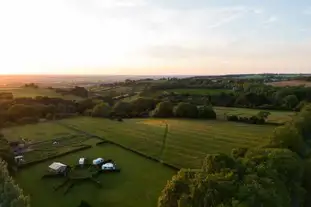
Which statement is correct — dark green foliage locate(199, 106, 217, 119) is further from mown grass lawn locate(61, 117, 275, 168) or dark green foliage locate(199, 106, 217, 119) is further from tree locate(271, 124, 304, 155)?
tree locate(271, 124, 304, 155)

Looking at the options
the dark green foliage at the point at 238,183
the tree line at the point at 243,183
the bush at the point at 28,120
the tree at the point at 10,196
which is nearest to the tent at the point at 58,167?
the tree at the point at 10,196

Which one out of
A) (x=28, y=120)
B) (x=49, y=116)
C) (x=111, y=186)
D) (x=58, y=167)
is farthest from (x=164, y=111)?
(x=111, y=186)

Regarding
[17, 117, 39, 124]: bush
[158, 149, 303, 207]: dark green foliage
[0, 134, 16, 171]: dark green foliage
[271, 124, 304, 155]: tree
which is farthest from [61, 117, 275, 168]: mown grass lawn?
[0, 134, 16, 171]: dark green foliage

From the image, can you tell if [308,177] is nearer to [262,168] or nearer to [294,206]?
[294,206]

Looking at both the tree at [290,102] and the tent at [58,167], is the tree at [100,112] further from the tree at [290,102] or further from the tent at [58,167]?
the tree at [290,102]

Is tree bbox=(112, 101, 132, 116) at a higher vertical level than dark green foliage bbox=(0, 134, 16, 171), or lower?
lower
